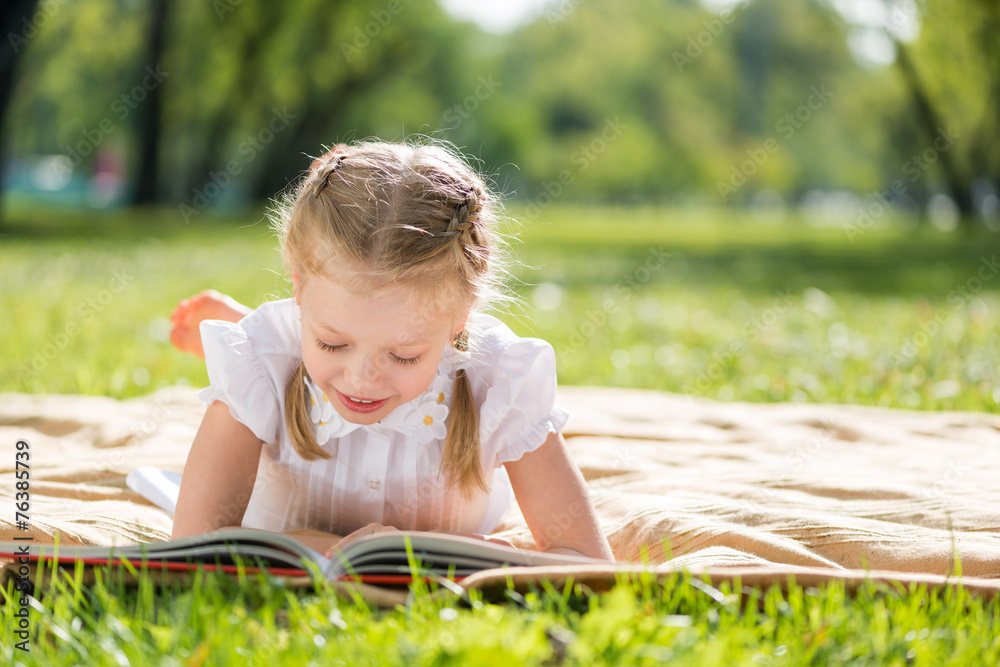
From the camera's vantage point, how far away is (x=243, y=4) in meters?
22.8

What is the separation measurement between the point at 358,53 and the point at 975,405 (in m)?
23.1

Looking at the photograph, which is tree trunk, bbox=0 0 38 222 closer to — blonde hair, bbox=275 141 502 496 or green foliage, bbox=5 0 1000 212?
green foliage, bbox=5 0 1000 212

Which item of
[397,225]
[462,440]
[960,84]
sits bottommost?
[462,440]

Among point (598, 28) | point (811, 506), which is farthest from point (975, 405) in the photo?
point (598, 28)

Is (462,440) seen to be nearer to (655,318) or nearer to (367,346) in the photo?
(367,346)

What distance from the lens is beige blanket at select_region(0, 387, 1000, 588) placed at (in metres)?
2.44

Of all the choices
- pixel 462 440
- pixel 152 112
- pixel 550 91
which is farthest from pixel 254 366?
pixel 550 91

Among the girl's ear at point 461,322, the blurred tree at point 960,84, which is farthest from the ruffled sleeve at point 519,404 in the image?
the blurred tree at point 960,84

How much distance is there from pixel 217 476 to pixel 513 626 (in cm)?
101

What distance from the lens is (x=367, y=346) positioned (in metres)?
2.07

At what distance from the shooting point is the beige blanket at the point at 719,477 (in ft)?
8.01

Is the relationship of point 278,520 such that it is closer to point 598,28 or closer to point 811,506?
point 811,506

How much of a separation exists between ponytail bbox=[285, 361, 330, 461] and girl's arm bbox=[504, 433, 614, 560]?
47cm

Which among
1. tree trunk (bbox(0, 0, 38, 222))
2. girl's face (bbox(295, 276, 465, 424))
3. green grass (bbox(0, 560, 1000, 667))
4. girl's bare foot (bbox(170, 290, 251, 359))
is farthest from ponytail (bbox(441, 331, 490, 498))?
tree trunk (bbox(0, 0, 38, 222))
